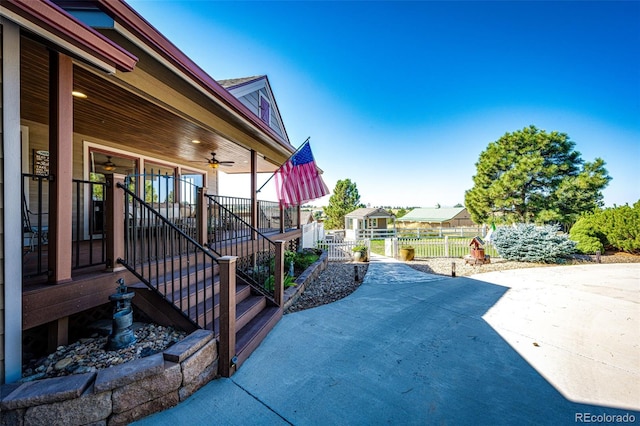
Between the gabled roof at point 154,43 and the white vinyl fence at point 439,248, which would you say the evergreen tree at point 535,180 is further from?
the gabled roof at point 154,43

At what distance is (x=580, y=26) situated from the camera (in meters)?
8.44

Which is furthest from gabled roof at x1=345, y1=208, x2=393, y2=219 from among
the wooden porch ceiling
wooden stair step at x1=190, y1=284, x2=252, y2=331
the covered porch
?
wooden stair step at x1=190, y1=284, x2=252, y2=331

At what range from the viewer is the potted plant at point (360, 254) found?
37.3 feet

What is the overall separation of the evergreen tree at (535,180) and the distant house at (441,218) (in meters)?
15.2

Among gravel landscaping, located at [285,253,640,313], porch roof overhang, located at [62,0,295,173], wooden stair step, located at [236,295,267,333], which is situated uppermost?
porch roof overhang, located at [62,0,295,173]

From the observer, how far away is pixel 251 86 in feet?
32.3

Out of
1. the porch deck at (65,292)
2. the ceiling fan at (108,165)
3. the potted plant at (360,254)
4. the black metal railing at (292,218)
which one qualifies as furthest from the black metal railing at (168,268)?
the potted plant at (360,254)

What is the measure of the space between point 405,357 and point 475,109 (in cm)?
1699

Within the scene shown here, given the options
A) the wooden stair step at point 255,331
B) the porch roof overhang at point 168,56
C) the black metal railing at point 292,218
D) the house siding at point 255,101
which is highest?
the house siding at point 255,101

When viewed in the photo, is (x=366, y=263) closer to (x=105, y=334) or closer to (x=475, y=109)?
(x=105, y=334)

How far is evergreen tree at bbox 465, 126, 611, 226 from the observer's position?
1788 cm

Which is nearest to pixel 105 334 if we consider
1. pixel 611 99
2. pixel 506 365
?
pixel 506 365

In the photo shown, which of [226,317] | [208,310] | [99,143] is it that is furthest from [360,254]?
[99,143]

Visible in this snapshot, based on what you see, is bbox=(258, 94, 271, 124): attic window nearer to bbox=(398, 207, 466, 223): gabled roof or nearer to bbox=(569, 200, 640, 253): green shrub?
bbox=(569, 200, 640, 253): green shrub
